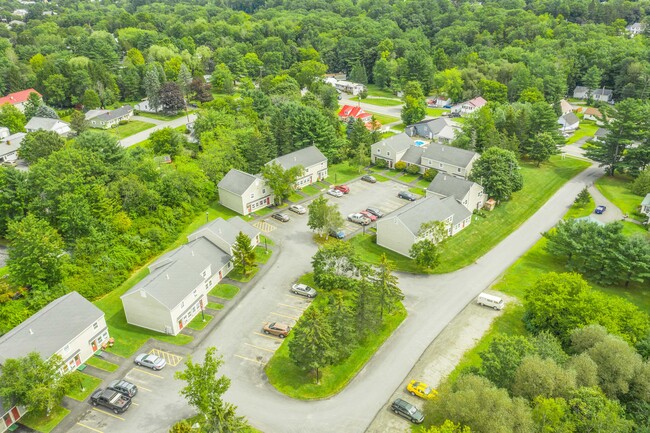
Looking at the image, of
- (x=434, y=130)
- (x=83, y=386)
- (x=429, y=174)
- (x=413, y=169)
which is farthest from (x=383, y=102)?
(x=83, y=386)

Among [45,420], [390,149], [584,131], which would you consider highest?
[390,149]

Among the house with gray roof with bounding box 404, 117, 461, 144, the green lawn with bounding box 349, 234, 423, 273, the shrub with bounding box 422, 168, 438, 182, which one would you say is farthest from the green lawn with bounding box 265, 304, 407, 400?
the house with gray roof with bounding box 404, 117, 461, 144

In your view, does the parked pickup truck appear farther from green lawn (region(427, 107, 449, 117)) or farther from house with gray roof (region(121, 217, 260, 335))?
green lawn (region(427, 107, 449, 117))

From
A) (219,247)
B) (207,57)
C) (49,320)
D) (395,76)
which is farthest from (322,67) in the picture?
(49,320)

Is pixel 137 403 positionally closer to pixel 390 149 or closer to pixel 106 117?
pixel 390 149

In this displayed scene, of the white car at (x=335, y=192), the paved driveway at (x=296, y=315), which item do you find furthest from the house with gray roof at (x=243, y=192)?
the white car at (x=335, y=192)
